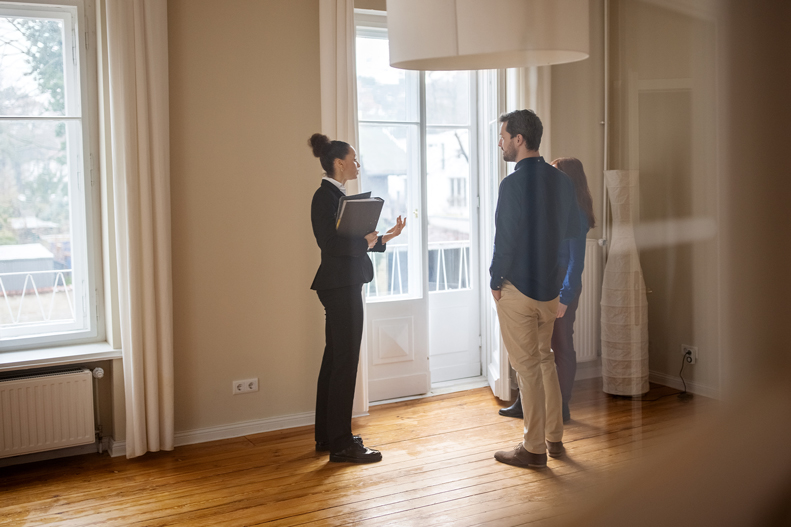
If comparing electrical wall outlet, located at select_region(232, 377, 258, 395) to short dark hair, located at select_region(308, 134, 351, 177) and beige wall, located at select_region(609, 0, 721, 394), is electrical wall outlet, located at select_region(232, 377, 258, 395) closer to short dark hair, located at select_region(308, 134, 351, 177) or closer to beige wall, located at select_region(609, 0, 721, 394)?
short dark hair, located at select_region(308, 134, 351, 177)

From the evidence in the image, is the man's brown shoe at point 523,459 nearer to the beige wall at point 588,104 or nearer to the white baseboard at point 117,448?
the beige wall at point 588,104

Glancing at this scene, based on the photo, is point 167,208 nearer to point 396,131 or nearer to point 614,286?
point 396,131

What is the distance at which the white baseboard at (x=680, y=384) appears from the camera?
0.63 feet

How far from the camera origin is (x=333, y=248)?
2150 mm

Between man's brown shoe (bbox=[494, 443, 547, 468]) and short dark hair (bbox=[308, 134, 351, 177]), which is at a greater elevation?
short dark hair (bbox=[308, 134, 351, 177])

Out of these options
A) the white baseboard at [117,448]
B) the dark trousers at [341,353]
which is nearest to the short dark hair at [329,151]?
the dark trousers at [341,353]

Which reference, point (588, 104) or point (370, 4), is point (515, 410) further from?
point (370, 4)

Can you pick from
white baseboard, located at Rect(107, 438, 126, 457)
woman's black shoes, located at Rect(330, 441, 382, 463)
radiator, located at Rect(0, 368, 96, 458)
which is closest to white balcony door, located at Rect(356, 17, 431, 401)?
woman's black shoes, located at Rect(330, 441, 382, 463)

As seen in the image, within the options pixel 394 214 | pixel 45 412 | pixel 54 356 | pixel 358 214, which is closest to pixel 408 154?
pixel 394 214

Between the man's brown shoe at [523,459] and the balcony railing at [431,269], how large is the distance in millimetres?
2518

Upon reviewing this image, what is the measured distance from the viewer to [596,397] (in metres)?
0.20

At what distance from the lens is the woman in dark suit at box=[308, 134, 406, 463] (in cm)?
216

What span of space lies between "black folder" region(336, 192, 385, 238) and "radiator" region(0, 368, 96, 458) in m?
1.15

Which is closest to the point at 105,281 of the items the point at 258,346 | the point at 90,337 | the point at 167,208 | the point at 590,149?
the point at 90,337
